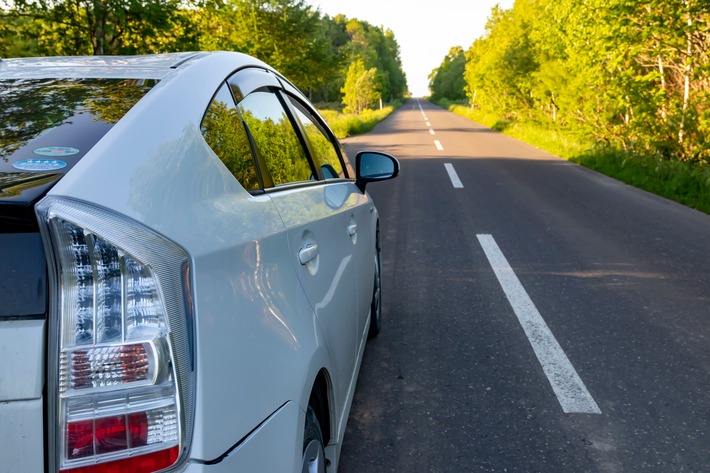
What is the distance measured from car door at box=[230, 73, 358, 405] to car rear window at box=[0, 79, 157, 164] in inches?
17.8

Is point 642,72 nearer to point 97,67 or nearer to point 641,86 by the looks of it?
point 641,86

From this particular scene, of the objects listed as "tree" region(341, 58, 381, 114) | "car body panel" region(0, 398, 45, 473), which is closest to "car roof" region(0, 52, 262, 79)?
"car body panel" region(0, 398, 45, 473)

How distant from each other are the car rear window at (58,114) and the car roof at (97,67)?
0.06 meters

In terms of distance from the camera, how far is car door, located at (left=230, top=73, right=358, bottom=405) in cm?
183

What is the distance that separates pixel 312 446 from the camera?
5.74 ft

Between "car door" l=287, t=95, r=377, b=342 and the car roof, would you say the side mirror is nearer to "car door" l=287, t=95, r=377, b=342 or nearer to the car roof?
"car door" l=287, t=95, r=377, b=342

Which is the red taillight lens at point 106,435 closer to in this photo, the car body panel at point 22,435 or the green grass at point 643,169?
the car body panel at point 22,435

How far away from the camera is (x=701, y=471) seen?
2525 millimetres

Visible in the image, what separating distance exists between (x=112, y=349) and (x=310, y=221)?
3.24ft

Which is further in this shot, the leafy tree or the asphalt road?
the leafy tree

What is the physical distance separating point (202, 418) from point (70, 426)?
24cm

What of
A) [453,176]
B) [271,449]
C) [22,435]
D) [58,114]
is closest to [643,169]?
[453,176]

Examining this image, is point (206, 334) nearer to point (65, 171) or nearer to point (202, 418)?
point (202, 418)

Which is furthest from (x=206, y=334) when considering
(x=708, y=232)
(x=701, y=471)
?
(x=708, y=232)
